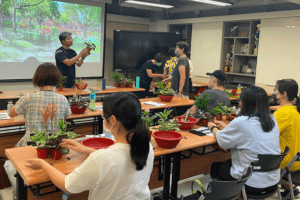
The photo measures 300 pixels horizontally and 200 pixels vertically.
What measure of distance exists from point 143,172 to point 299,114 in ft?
5.95

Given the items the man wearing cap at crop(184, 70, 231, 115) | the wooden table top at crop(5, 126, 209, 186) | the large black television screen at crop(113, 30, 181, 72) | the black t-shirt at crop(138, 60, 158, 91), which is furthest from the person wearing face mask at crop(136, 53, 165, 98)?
the wooden table top at crop(5, 126, 209, 186)

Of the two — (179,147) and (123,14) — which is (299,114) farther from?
(123,14)

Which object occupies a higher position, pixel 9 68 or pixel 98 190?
pixel 9 68

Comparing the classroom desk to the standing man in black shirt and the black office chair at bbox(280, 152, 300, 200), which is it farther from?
the standing man in black shirt

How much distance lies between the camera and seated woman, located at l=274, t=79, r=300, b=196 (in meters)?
2.42

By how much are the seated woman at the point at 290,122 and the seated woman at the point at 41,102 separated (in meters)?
1.90

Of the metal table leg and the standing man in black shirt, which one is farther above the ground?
the standing man in black shirt

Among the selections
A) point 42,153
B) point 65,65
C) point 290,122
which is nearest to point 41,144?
point 42,153

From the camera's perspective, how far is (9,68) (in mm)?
5812

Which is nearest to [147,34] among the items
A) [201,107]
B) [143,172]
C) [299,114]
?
[201,107]

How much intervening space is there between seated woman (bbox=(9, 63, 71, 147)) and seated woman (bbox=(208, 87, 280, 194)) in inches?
53.6

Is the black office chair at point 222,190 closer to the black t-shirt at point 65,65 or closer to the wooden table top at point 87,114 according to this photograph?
the wooden table top at point 87,114

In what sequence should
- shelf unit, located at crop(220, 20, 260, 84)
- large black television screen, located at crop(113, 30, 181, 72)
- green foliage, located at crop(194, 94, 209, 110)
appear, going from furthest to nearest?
large black television screen, located at crop(113, 30, 181, 72) < shelf unit, located at crop(220, 20, 260, 84) < green foliage, located at crop(194, 94, 209, 110)

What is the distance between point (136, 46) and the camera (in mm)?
7152
